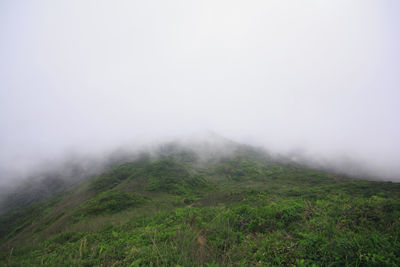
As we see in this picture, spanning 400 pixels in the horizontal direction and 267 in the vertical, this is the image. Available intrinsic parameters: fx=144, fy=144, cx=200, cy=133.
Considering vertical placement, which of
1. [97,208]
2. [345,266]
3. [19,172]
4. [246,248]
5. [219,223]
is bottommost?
[19,172]

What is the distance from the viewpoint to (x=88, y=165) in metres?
117

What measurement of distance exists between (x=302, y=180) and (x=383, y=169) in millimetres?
96852

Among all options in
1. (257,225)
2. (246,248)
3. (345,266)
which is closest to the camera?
(345,266)

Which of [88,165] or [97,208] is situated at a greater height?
[97,208]

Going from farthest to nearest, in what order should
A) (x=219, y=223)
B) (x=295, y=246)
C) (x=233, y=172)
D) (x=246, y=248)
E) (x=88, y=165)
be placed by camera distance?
(x=88, y=165)
(x=233, y=172)
(x=219, y=223)
(x=246, y=248)
(x=295, y=246)

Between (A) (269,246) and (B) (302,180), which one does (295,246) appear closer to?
(A) (269,246)

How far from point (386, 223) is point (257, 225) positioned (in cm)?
545

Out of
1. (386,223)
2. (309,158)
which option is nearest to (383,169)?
(309,158)

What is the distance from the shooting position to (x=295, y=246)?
210 inches

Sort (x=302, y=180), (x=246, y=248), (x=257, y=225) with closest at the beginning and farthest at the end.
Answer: (x=246, y=248), (x=257, y=225), (x=302, y=180)

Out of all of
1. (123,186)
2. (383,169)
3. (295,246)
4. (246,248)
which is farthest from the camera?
(383,169)

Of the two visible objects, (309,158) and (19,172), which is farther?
(19,172)

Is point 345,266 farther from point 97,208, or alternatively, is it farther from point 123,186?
point 123,186

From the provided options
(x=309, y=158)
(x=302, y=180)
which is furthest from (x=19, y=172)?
(x=309, y=158)
